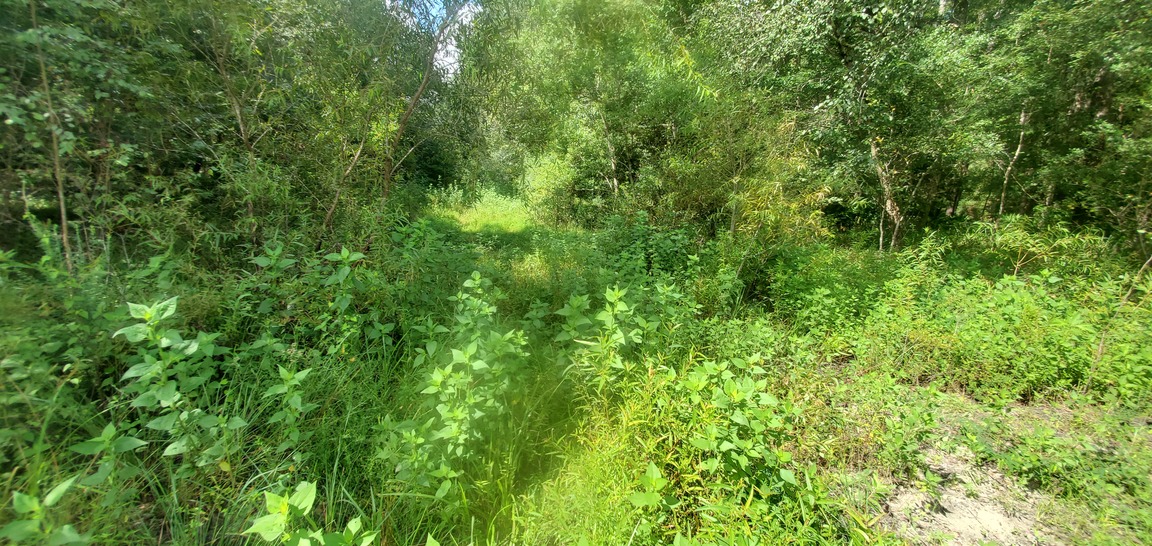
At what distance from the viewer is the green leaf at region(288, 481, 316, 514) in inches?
49.6

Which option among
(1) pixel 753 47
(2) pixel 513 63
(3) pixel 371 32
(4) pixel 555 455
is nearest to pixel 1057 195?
(1) pixel 753 47

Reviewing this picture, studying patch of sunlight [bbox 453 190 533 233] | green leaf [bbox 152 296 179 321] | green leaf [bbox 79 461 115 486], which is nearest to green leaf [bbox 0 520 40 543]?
green leaf [bbox 79 461 115 486]

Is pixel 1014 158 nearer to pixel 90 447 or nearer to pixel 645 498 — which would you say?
pixel 645 498

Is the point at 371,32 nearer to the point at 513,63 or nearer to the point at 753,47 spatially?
the point at 513,63

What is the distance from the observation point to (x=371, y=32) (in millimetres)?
3555

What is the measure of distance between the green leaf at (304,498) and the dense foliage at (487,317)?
0.09 feet

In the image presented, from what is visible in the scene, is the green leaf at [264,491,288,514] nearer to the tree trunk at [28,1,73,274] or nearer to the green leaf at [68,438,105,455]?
the green leaf at [68,438,105,455]

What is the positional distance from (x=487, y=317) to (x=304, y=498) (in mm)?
1308

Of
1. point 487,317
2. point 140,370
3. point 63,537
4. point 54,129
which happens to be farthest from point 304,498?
point 54,129

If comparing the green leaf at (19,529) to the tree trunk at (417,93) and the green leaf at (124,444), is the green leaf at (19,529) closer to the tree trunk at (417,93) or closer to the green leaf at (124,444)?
the green leaf at (124,444)

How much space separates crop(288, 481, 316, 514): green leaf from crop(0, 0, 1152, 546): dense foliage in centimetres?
3

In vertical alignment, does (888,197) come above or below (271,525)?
above

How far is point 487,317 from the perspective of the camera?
2.48 metres

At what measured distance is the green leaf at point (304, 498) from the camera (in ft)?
4.13
